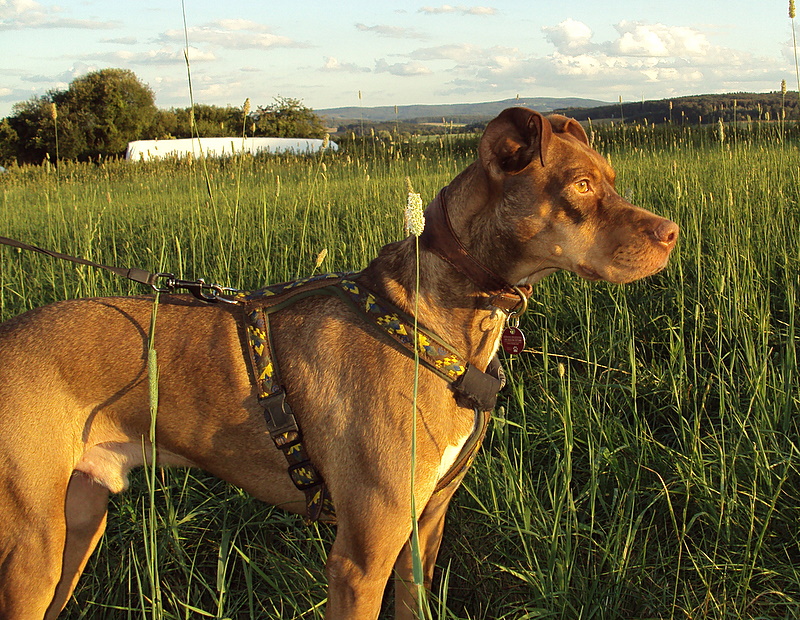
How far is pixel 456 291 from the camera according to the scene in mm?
2236

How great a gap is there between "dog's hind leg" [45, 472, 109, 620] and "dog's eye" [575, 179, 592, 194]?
80.2 inches

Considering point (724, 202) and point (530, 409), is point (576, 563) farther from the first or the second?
point (724, 202)

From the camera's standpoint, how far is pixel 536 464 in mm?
3070

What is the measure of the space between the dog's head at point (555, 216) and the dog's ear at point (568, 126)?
0.33 metres

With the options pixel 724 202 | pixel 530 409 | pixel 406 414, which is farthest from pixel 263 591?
pixel 724 202

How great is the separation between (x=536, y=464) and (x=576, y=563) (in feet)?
1.93

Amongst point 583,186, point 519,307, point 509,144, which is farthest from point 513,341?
point 509,144

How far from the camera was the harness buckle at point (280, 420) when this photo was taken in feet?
7.14

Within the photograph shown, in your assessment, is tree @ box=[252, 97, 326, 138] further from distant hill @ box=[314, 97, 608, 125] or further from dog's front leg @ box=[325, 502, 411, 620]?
dog's front leg @ box=[325, 502, 411, 620]

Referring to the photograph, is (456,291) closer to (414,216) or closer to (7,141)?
(414,216)

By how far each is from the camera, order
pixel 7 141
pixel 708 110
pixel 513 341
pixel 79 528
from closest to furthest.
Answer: pixel 513 341 < pixel 79 528 < pixel 708 110 < pixel 7 141

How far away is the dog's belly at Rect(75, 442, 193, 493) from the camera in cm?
219

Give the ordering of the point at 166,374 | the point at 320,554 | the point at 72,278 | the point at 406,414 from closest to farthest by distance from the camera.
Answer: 1. the point at 406,414
2. the point at 166,374
3. the point at 320,554
4. the point at 72,278

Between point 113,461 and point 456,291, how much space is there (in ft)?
4.31
